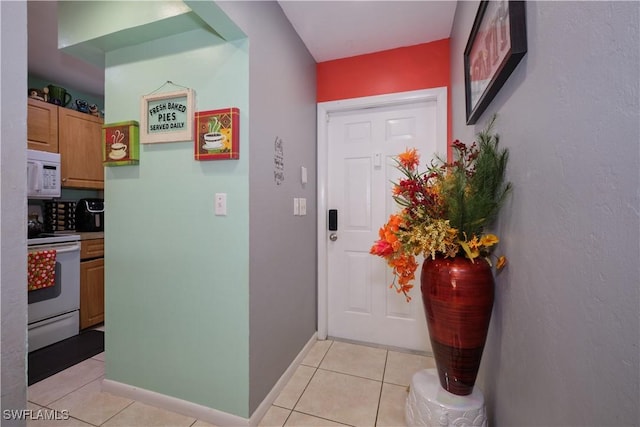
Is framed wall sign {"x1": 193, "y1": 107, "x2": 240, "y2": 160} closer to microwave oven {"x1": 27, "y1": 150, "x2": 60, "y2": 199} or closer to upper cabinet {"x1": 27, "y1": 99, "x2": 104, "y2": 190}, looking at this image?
microwave oven {"x1": 27, "y1": 150, "x2": 60, "y2": 199}

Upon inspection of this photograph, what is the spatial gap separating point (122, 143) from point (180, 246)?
2.37ft

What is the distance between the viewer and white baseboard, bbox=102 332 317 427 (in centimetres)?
142

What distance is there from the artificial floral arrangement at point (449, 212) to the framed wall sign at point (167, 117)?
117cm

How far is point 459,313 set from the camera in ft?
3.07

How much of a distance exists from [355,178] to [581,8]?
1.75 metres

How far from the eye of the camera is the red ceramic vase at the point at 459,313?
93cm

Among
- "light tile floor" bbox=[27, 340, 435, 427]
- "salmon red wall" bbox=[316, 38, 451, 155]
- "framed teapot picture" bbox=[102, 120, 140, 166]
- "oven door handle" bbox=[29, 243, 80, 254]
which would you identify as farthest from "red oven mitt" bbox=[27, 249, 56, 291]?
"salmon red wall" bbox=[316, 38, 451, 155]

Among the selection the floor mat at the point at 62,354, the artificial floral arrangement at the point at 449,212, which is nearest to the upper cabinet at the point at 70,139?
the floor mat at the point at 62,354

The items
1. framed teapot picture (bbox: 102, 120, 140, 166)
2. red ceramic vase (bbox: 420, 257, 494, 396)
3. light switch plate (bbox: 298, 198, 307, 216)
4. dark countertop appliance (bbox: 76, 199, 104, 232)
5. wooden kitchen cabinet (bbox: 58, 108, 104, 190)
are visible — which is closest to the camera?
red ceramic vase (bbox: 420, 257, 494, 396)

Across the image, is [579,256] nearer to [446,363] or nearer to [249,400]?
[446,363]

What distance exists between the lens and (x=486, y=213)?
98 cm

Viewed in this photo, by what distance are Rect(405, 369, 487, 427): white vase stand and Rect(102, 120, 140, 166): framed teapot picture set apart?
1.89 metres

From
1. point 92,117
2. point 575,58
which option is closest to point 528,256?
point 575,58

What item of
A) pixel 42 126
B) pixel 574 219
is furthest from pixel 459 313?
pixel 42 126
